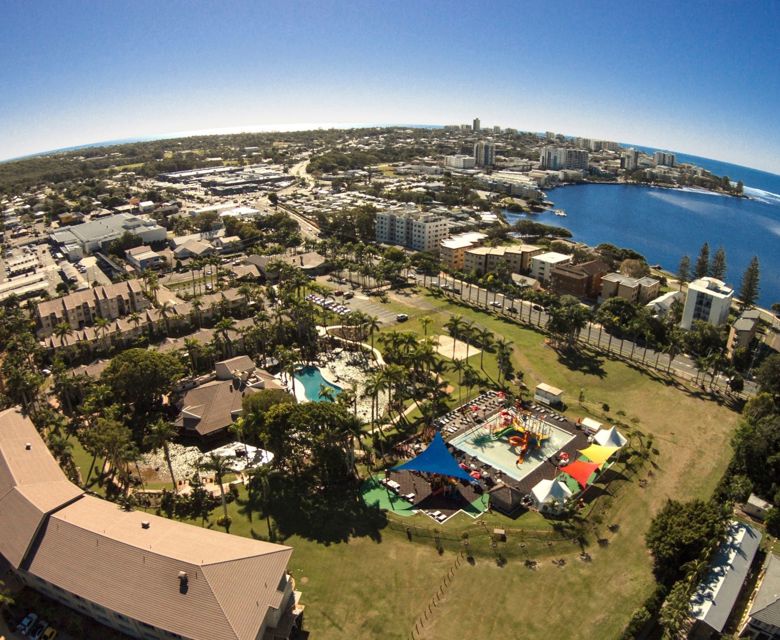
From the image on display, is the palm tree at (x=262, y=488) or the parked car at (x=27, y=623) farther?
the palm tree at (x=262, y=488)

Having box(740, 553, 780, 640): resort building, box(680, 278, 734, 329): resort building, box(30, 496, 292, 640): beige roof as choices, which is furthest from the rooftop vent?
box(680, 278, 734, 329): resort building

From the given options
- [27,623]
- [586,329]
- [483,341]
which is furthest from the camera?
[586,329]

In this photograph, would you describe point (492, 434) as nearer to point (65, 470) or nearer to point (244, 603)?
point (244, 603)

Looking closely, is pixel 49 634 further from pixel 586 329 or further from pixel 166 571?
pixel 586 329

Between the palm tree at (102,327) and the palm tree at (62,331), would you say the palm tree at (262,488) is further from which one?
the palm tree at (62,331)

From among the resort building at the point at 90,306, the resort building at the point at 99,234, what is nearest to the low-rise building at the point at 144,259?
the resort building at the point at 99,234

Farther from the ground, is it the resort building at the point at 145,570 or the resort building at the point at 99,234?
the resort building at the point at 99,234

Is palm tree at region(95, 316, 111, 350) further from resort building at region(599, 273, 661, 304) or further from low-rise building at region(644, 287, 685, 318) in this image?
low-rise building at region(644, 287, 685, 318)

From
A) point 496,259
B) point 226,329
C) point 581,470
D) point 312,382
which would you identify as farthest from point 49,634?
point 496,259

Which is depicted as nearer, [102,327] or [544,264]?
[102,327]
